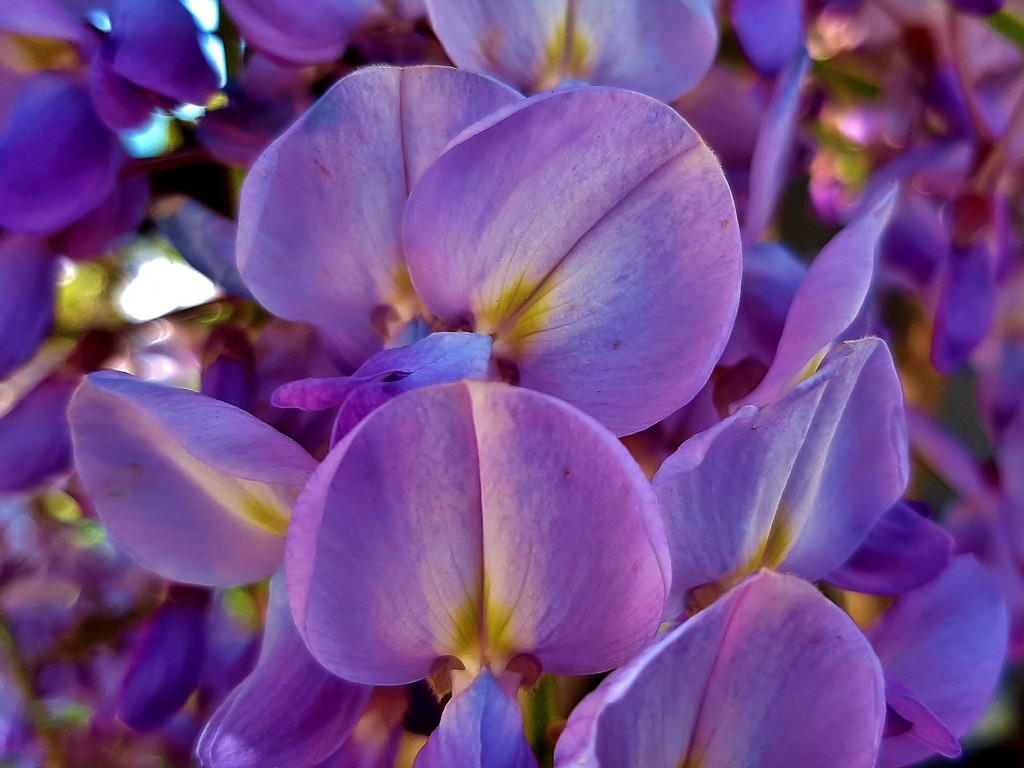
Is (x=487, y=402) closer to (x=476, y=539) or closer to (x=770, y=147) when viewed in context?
(x=476, y=539)

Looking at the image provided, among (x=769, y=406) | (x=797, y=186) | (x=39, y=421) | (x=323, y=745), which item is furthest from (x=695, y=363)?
(x=797, y=186)

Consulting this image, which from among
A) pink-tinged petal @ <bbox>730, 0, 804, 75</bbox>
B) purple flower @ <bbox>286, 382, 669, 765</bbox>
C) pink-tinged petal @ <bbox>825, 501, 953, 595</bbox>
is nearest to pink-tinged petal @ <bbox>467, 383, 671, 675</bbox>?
purple flower @ <bbox>286, 382, 669, 765</bbox>

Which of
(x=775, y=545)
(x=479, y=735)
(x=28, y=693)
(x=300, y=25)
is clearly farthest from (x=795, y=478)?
(x=28, y=693)

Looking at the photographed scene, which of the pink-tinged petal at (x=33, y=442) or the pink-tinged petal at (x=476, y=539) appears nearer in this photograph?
the pink-tinged petal at (x=476, y=539)

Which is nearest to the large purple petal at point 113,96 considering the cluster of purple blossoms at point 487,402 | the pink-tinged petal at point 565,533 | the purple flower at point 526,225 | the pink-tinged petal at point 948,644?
the cluster of purple blossoms at point 487,402

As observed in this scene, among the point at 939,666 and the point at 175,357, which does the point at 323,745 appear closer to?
the point at 939,666

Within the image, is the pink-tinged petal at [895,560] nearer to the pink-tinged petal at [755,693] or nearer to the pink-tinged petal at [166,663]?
the pink-tinged petal at [755,693]
